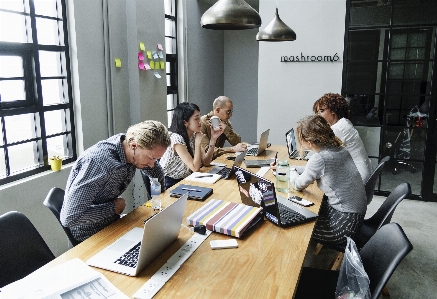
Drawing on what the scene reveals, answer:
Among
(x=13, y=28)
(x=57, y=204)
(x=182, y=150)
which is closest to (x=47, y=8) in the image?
(x=13, y=28)

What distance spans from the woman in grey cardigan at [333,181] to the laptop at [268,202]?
0.29 metres

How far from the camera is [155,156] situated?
194cm

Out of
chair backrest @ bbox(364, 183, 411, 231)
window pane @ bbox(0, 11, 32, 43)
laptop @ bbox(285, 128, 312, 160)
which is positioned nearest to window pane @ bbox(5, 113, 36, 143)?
window pane @ bbox(0, 11, 32, 43)

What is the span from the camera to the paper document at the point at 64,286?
1.30 m

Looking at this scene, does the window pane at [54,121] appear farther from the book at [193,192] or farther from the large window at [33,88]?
the book at [193,192]

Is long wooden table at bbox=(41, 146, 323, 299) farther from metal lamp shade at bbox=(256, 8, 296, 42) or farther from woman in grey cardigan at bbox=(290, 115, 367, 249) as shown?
metal lamp shade at bbox=(256, 8, 296, 42)

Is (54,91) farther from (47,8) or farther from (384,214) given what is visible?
(384,214)

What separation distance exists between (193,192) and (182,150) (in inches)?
25.2

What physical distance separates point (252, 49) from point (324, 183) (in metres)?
4.76

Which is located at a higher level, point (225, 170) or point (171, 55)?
point (171, 55)

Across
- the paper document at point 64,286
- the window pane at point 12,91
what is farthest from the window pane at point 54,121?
the paper document at point 64,286

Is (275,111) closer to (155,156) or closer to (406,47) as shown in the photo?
(406,47)

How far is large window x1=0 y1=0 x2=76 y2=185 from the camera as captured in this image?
284 centimetres

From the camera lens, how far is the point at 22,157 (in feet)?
10.1
